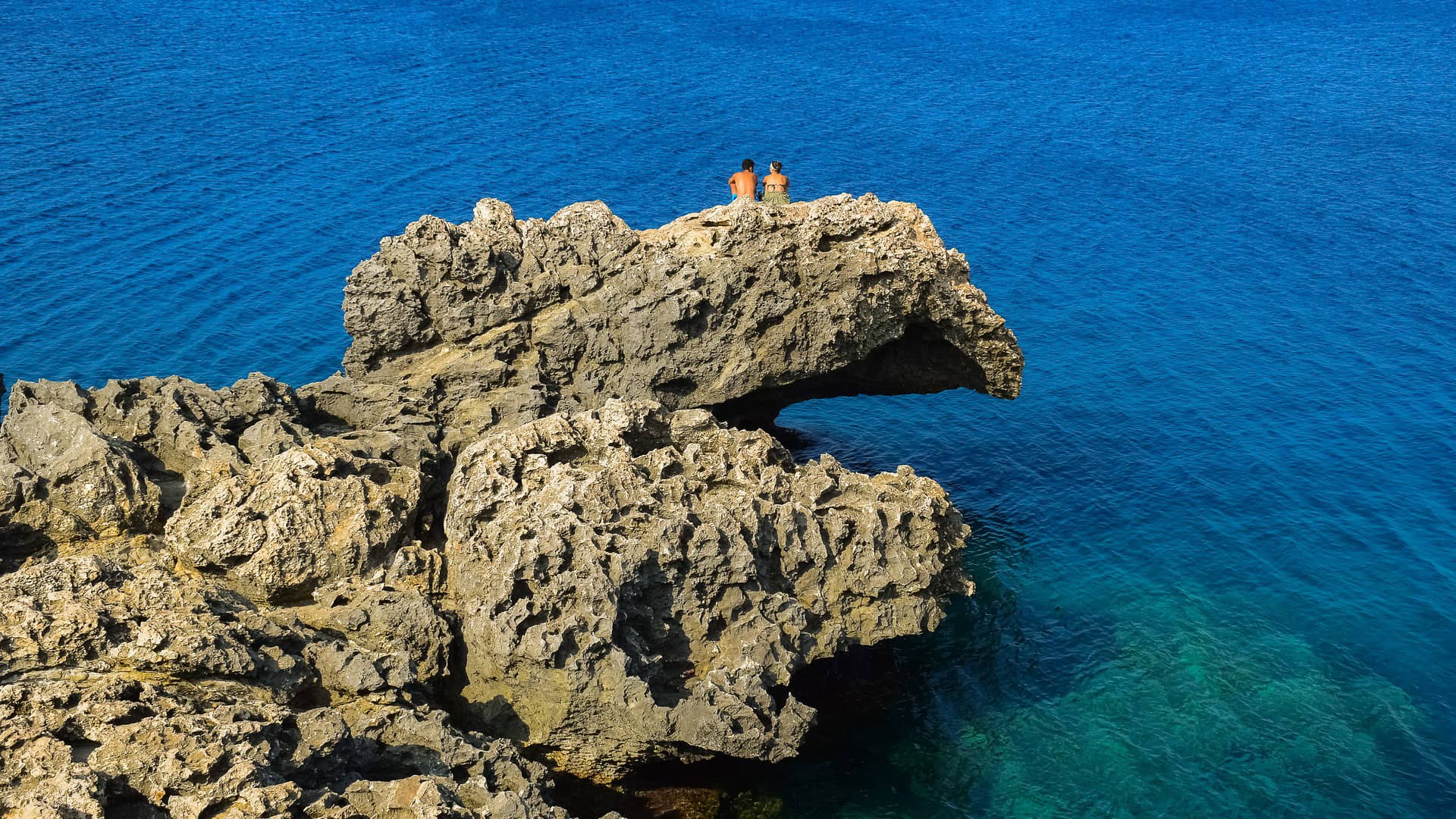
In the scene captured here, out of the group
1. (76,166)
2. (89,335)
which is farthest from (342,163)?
(89,335)

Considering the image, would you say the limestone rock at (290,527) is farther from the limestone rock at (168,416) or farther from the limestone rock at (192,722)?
the limestone rock at (168,416)

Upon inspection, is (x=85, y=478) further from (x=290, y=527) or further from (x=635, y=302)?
(x=635, y=302)

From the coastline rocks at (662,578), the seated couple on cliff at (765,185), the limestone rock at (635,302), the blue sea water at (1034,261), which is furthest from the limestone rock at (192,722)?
the seated couple on cliff at (765,185)

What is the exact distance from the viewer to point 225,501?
19.7 meters

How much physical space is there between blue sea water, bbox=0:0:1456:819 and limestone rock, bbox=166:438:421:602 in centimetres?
819

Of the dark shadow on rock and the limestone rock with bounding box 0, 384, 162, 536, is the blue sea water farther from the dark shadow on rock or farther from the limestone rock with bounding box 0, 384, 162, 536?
the dark shadow on rock

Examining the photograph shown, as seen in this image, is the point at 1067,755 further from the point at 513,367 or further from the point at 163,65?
the point at 163,65

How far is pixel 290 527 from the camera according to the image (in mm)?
19734

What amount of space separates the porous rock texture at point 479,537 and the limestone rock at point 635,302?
69 millimetres

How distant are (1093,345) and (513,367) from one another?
932 inches

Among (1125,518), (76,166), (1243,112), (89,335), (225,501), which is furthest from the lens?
(1243,112)

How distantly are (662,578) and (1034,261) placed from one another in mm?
33394

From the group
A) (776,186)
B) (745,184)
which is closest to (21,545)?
(745,184)

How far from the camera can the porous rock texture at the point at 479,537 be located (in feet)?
52.5
